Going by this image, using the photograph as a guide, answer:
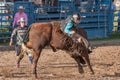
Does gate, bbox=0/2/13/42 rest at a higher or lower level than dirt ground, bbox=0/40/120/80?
higher

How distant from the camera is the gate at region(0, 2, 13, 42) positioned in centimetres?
1659

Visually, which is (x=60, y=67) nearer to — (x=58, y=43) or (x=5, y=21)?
(x=58, y=43)

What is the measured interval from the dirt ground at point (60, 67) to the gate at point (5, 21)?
1389mm

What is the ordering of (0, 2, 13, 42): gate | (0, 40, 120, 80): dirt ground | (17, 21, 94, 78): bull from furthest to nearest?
(0, 2, 13, 42): gate → (0, 40, 120, 80): dirt ground → (17, 21, 94, 78): bull

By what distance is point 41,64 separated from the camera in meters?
11.7

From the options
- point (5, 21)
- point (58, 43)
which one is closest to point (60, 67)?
point (58, 43)

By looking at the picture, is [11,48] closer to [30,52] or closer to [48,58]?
[48,58]

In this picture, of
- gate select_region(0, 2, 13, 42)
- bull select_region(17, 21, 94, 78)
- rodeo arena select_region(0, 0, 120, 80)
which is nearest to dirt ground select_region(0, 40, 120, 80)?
rodeo arena select_region(0, 0, 120, 80)

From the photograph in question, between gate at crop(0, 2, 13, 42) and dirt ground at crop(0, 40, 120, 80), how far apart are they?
1389 millimetres

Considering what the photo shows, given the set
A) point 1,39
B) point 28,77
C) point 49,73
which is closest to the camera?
point 28,77

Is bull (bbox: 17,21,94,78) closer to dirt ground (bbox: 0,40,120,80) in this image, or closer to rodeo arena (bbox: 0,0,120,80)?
rodeo arena (bbox: 0,0,120,80)

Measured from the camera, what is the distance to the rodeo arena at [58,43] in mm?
9719

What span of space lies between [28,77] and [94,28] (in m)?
10.1

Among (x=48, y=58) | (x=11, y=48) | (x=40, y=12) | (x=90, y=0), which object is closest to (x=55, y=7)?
(x=40, y=12)
